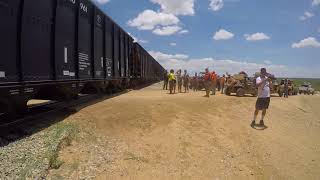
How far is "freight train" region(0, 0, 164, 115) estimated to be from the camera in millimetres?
9008

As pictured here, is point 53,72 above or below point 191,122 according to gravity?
above

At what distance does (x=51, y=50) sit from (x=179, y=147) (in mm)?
4309

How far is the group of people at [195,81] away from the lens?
23694 millimetres

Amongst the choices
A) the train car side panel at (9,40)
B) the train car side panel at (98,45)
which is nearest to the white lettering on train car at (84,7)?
the train car side panel at (98,45)

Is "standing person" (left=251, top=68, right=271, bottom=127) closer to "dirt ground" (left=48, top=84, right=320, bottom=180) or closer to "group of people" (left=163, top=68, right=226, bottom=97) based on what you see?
"dirt ground" (left=48, top=84, right=320, bottom=180)

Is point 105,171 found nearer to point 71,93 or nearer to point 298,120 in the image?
point 71,93

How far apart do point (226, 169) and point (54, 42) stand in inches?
222

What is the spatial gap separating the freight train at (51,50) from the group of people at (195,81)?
6.56 metres

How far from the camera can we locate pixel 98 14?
656 inches

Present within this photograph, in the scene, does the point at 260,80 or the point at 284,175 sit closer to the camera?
the point at 284,175

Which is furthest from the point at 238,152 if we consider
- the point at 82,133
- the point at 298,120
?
the point at 298,120

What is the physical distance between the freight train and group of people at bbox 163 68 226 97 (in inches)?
258

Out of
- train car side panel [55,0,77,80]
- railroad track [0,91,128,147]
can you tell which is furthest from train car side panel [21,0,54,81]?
railroad track [0,91,128,147]

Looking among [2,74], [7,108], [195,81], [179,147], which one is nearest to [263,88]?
[179,147]
